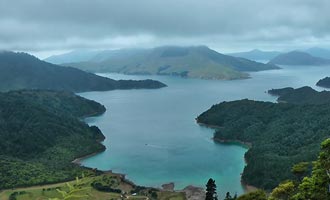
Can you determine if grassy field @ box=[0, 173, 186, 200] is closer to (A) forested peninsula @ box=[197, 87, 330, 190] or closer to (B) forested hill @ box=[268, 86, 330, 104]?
(A) forested peninsula @ box=[197, 87, 330, 190]

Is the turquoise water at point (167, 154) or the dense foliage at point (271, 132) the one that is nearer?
the dense foliage at point (271, 132)

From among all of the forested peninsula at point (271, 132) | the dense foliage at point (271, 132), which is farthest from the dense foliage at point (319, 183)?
the forested peninsula at point (271, 132)

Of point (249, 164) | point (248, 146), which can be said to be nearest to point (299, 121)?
point (248, 146)

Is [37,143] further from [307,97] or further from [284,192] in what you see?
[307,97]

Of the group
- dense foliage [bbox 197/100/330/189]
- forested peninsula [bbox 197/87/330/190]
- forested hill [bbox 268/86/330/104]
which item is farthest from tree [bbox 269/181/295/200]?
forested hill [bbox 268/86/330/104]

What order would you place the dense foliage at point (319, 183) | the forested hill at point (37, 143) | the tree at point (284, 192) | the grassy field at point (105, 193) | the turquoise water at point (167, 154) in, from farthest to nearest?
the turquoise water at point (167, 154), the forested hill at point (37, 143), the grassy field at point (105, 193), the tree at point (284, 192), the dense foliage at point (319, 183)

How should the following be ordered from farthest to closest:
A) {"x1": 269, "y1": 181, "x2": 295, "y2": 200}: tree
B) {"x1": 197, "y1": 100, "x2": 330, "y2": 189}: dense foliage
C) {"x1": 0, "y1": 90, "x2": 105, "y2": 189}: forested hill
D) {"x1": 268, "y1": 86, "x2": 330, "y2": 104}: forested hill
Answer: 1. {"x1": 268, "y1": 86, "x2": 330, "y2": 104}: forested hill
2. {"x1": 0, "y1": 90, "x2": 105, "y2": 189}: forested hill
3. {"x1": 197, "y1": 100, "x2": 330, "y2": 189}: dense foliage
4. {"x1": 269, "y1": 181, "x2": 295, "y2": 200}: tree

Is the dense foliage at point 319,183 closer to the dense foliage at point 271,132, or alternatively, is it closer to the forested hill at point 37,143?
the dense foliage at point 271,132
